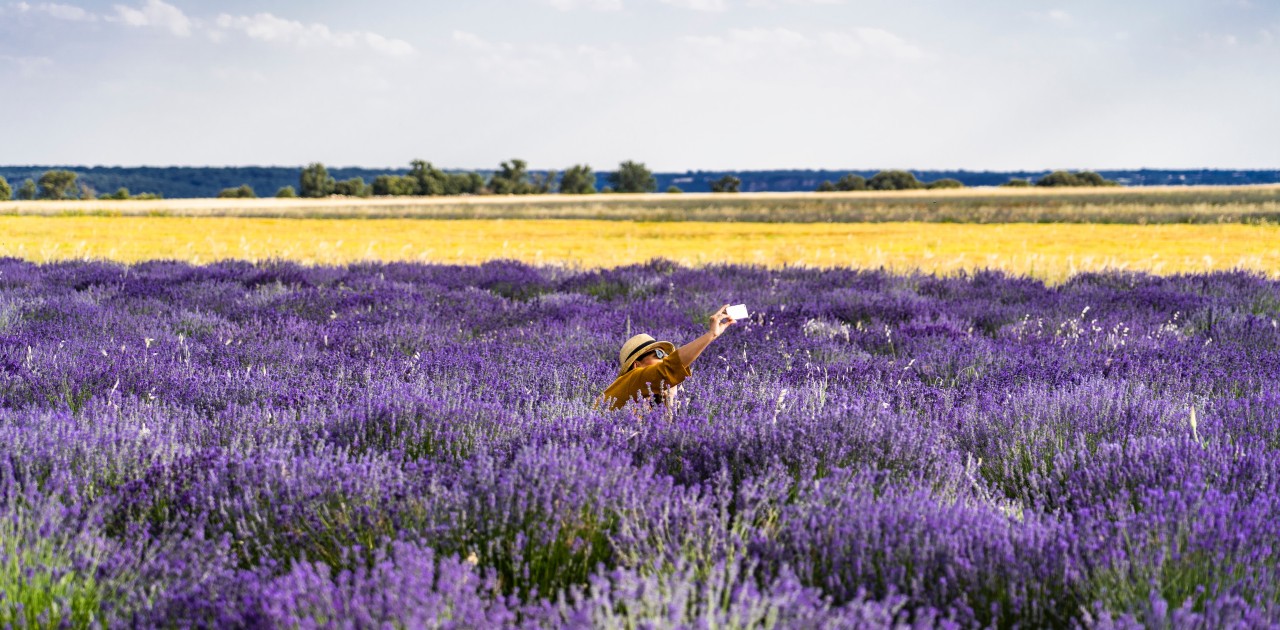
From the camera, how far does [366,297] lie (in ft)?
24.8

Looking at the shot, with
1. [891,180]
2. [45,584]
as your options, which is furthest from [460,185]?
[45,584]

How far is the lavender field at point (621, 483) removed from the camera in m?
1.93

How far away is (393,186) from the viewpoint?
426 feet

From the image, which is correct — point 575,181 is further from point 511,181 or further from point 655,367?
point 655,367

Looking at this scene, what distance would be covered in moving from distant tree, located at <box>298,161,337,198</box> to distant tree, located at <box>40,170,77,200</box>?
122 ft

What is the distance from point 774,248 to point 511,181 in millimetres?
113027

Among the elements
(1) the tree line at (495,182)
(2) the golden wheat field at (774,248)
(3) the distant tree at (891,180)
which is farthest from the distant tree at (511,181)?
(2) the golden wheat field at (774,248)

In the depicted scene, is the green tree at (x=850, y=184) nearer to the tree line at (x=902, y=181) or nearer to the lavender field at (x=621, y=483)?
the tree line at (x=902, y=181)

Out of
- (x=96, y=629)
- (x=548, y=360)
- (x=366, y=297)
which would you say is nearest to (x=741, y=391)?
(x=548, y=360)

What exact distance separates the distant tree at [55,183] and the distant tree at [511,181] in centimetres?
6526

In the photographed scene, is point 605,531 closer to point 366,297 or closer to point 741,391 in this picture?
point 741,391

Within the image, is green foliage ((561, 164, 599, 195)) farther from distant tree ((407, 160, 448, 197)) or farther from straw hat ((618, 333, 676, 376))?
straw hat ((618, 333, 676, 376))

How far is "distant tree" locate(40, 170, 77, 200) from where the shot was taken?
469 feet

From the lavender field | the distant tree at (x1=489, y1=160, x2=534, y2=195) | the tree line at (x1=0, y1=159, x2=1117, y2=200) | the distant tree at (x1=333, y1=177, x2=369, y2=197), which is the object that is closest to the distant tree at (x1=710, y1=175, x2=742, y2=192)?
the tree line at (x1=0, y1=159, x2=1117, y2=200)
